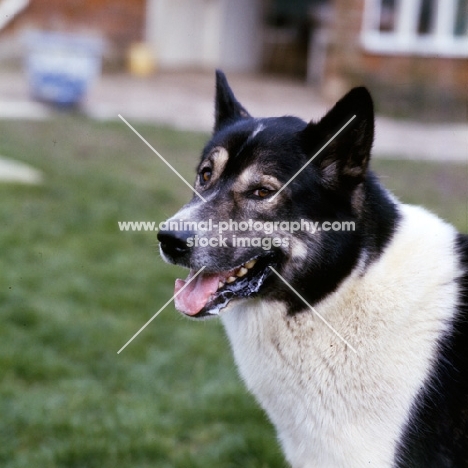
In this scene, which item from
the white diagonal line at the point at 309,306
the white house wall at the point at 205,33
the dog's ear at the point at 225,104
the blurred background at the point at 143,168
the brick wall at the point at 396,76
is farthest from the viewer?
the white house wall at the point at 205,33

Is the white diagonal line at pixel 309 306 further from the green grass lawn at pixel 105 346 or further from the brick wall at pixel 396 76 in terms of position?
the brick wall at pixel 396 76

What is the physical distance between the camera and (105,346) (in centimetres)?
400

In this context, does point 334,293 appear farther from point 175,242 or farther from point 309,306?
point 175,242

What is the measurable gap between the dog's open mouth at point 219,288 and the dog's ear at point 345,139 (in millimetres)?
385

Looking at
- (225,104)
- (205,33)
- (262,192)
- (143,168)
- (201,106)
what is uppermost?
(225,104)

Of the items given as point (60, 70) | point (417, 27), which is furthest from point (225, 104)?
point (417, 27)

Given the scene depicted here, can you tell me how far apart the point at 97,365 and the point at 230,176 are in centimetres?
176

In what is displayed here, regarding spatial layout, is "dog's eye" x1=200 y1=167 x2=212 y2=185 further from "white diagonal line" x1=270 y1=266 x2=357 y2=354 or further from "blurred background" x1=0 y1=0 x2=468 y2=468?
"blurred background" x1=0 y1=0 x2=468 y2=468

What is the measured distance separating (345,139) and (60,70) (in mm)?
8312

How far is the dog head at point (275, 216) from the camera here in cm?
233

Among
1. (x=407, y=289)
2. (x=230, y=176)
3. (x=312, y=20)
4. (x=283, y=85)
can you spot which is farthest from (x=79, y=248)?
(x=312, y=20)

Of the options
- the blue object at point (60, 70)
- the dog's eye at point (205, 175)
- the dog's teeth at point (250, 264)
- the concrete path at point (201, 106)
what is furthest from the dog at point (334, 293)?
the blue object at point (60, 70)

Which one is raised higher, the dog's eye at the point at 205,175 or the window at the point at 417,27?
the dog's eye at the point at 205,175

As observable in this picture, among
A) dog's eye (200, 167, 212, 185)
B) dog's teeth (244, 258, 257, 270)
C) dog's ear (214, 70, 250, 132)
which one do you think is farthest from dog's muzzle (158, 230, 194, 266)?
dog's ear (214, 70, 250, 132)
